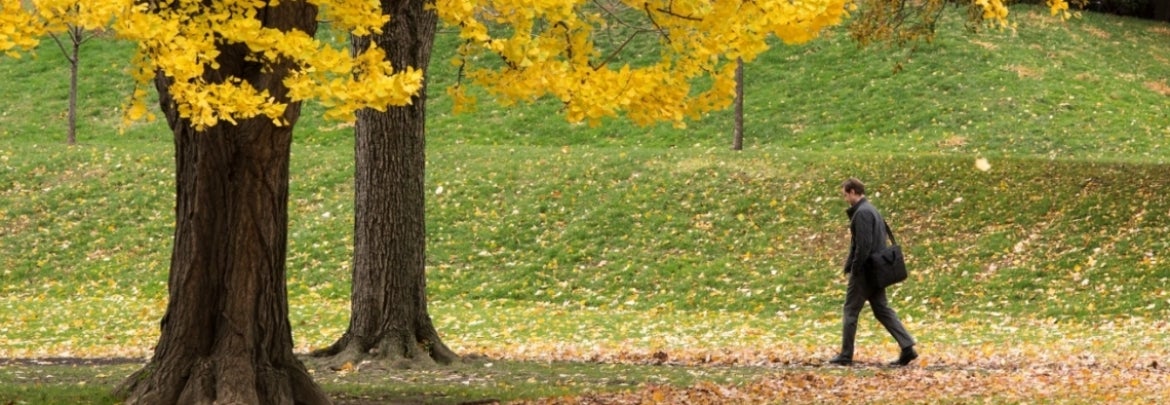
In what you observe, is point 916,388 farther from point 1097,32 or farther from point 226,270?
point 1097,32

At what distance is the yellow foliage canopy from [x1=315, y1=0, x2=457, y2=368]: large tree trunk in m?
2.16

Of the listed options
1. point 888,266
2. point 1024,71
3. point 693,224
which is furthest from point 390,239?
point 1024,71

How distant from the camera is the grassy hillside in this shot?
51.6 feet

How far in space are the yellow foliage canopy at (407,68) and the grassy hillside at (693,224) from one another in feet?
19.7

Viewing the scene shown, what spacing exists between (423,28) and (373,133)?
2.94 feet

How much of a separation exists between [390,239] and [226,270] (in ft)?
11.0

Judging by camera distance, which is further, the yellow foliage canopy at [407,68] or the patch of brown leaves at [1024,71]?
the patch of brown leaves at [1024,71]

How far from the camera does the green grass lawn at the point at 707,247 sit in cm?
1098

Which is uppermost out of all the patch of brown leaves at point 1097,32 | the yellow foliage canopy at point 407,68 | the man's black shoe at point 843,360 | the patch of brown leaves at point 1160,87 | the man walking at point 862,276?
the patch of brown leaves at point 1097,32

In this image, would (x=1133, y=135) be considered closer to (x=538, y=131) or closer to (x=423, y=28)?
(x=538, y=131)

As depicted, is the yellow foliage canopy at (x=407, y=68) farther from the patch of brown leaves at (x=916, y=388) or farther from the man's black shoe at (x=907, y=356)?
the man's black shoe at (x=907, y=356)

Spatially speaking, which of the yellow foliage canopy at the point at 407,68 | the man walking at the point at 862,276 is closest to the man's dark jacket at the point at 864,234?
the man walking at the point at 862,276

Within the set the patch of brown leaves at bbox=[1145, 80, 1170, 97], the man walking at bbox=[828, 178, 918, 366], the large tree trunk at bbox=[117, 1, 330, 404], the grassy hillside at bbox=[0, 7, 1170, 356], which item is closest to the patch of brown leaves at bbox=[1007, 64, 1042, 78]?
the grassy hillside at bbox=[0, 7, 1170, 356]

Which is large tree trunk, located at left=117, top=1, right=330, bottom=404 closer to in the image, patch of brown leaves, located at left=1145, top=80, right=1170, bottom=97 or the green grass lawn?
the green grass lawn
